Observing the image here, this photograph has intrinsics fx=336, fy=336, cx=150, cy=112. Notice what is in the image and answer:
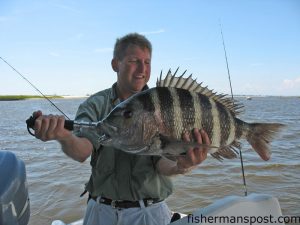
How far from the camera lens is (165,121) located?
2389 millimetres

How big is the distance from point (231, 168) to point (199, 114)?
7221mm

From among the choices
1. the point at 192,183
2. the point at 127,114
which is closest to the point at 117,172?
the point at 127,114

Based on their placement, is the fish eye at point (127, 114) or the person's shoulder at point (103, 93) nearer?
the fish eye at point (127, 114)

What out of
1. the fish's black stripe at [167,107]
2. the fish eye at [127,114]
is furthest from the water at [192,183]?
the fish eye at [127,114]

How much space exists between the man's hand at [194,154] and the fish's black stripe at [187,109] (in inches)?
2.3

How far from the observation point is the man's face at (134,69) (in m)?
2.85

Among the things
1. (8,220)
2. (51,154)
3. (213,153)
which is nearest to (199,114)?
(213,153)

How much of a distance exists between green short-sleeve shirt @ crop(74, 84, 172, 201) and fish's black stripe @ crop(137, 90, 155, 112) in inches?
20.2

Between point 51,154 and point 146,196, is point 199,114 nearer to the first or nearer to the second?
point 146,196

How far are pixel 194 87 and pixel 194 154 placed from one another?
527 mm

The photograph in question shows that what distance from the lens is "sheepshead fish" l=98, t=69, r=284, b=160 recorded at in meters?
2.38

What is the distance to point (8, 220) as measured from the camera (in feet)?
8.79

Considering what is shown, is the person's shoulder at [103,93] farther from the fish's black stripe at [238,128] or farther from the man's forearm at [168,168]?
the fish's black stripe at [238,128]

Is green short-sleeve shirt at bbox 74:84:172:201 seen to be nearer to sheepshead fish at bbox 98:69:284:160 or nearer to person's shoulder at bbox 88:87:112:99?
person's shoulder at bbox 88:87:112:99
